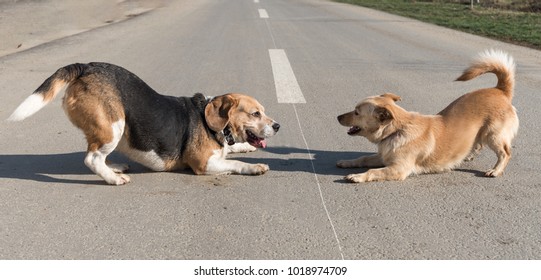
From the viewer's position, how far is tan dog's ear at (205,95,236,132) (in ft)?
20.2

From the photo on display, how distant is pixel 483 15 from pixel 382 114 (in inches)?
822

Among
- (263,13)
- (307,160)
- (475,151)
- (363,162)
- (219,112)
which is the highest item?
(219,112)

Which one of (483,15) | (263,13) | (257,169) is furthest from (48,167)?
(483,15)

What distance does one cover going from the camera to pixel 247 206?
5.29 metres

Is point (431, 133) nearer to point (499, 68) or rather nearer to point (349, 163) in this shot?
point (349, 163)

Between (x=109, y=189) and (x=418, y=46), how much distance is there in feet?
40.5

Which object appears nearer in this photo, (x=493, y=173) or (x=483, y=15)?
(x=493, y=173)

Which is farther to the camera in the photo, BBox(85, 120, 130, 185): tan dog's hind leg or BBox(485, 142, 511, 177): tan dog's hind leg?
BBox(485, 142, 511, 177): tan dog's hind leg

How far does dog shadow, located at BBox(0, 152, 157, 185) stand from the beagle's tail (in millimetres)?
667

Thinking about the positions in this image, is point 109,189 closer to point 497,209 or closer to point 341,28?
point 497,209

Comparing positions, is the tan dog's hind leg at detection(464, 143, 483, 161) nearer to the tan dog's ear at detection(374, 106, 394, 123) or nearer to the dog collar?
the tan dog's ear at detection(374, 106, 394, 123)

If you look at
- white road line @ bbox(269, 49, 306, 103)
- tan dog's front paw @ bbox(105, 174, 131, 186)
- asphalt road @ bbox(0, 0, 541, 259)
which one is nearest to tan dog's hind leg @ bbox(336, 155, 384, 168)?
asphalt road @ bbox(0, 0, 541, 259)

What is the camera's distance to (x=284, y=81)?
11.2m

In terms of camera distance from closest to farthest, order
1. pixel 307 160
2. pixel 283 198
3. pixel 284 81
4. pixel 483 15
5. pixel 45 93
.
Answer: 1. pixel 283 198
2. pixel 45 93
3. pixel 307 160
4. pixel 284 81
5. pixel 483 15
